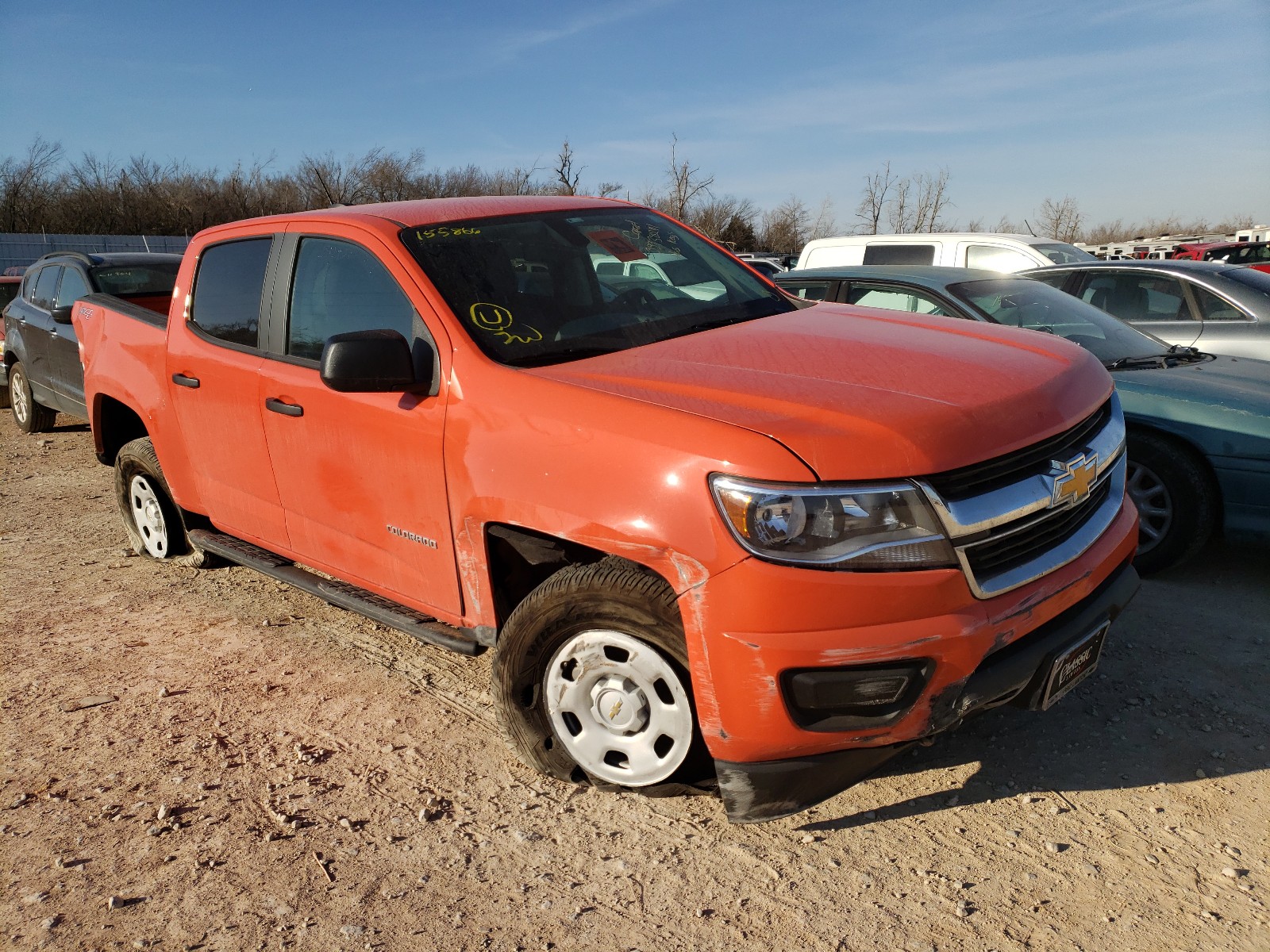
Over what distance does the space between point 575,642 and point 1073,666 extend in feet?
4.61

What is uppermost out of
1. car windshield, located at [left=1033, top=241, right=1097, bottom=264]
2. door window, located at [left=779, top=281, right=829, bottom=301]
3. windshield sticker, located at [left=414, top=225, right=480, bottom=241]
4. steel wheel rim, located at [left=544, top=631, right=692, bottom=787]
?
windshield sticker, located at [left=414, top=225, right=480, bottom=241]

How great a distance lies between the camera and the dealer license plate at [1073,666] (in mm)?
2592

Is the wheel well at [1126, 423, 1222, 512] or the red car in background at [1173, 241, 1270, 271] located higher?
the wheel well at [1126, 423, 1222, 512]

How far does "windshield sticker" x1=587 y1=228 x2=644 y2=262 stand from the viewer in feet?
11.9

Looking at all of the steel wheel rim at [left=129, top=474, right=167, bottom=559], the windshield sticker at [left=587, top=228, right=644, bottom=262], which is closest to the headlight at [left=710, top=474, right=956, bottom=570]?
the windshield sticker at [left=587, top=228, right=644, bottom=262]

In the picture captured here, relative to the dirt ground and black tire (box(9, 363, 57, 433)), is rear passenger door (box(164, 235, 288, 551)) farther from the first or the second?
black tire (box(9, 363, 57, 433))

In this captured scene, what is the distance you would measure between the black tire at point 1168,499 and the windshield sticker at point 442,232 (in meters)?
3.29

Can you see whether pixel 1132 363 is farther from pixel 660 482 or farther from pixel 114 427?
pixel 114 427

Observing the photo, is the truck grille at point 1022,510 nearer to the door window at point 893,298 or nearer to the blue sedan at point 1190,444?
the blue sedan at point 1190,444

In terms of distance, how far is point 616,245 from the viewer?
3.70 m

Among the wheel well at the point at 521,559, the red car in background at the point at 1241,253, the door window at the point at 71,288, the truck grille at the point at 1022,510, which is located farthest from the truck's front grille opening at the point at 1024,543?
the red car in background at the point at 1241,253

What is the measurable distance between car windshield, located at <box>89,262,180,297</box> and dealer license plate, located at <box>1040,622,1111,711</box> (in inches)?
316

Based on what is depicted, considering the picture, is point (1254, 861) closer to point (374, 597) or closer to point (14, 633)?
point (374, 597)

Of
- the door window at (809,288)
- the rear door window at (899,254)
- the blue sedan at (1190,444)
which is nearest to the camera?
the blue sedan at (1190,444)
